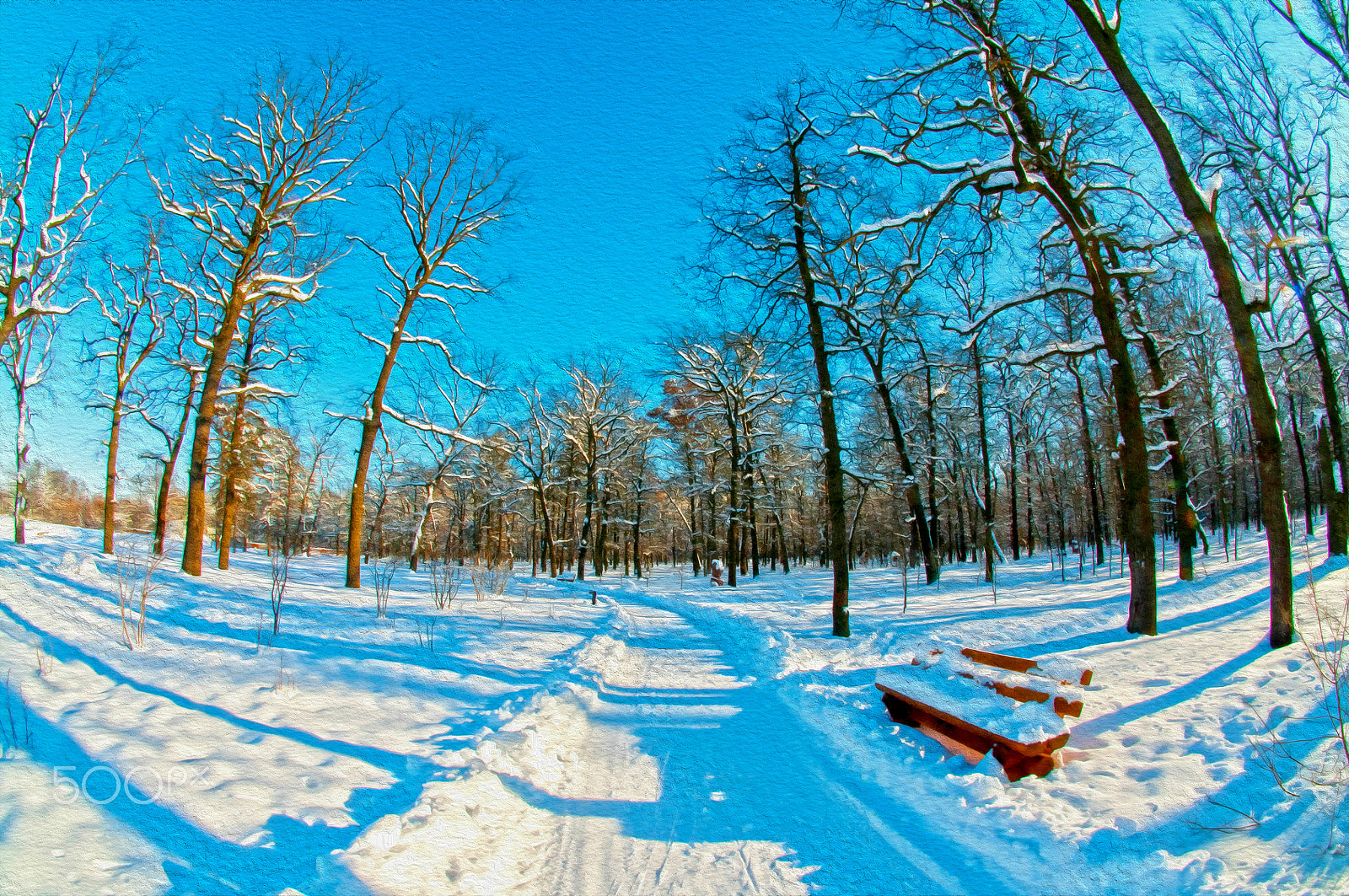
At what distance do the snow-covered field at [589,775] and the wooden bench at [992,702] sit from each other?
0.57 feet

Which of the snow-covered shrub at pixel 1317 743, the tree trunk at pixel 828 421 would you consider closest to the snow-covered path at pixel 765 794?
the snow-covered shrub at pixel 1317 743

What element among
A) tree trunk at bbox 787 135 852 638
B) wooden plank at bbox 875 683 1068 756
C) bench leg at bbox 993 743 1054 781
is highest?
tree trunk at bbox 787 135 852 638

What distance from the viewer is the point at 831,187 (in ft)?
37.2

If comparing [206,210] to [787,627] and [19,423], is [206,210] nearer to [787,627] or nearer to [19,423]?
[19,423]

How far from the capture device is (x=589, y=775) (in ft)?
14.2

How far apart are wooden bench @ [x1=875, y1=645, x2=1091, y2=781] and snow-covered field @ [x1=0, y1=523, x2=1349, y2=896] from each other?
173 millimetres

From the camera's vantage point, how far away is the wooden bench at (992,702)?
409 centimetres

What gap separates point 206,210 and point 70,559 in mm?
7975

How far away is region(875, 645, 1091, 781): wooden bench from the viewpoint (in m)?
4.09

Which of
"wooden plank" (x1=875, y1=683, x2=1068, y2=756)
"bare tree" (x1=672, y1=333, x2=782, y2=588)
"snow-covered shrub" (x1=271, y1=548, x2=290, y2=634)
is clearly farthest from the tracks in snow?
"bare tree" (x1=672, y1=333, x2=782, y2=588)

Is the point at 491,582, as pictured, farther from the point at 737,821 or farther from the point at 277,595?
the point at 737,821

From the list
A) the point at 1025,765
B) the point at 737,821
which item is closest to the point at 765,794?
the point at 737,821

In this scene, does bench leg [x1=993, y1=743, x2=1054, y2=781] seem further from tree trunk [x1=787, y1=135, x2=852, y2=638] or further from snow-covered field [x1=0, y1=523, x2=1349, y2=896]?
tree trunk [x1=787, y1=135, x2=852, y2=638]

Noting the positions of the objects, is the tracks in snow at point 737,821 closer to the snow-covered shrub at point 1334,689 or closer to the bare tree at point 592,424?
the snow-covered shrub at point 1334,689
